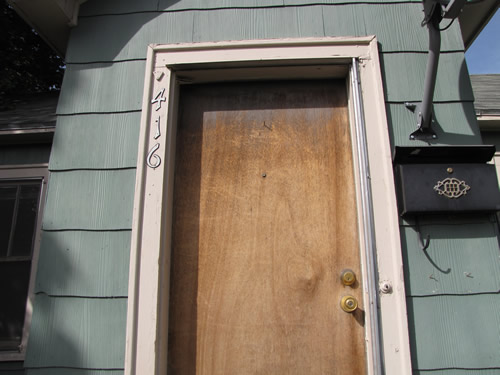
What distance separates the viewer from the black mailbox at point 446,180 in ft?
5.09

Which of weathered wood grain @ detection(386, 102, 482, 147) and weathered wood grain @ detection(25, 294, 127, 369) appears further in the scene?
weathered wood grain @ detection(386, 102, 482, 147)

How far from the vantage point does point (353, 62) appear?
177 cm

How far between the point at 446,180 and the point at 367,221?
0.40 m

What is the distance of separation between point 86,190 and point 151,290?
23.7 inches

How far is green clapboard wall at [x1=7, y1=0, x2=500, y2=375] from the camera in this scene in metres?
1.51

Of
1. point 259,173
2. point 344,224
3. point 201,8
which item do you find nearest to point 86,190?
point 259,173

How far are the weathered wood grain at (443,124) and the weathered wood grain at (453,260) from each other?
41 cm

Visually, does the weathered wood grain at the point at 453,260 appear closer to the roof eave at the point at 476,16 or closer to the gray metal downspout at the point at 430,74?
the gray metal downspout at the point at 430,74

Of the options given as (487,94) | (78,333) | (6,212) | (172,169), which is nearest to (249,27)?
(172,169)

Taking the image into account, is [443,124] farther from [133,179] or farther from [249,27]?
[133,179]

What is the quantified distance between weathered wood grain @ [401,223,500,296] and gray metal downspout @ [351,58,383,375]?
15cm

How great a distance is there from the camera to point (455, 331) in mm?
1484

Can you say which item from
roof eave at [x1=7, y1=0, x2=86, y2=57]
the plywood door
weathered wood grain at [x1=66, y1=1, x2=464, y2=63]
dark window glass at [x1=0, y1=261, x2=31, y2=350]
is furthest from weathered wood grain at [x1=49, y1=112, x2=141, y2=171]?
dark window glass at [x1=0, y1=261, x2=31, y2=350]

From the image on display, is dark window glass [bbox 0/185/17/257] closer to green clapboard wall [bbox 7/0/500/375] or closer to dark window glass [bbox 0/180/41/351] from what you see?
dark window glass [bbox 0/180/41/351]
